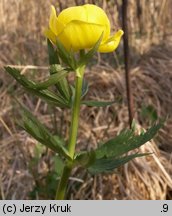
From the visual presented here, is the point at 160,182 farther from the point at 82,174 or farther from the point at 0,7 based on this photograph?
the point at 0,7

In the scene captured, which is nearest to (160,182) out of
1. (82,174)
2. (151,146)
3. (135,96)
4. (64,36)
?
(151,146)

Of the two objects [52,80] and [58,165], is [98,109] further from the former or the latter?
[52,80]

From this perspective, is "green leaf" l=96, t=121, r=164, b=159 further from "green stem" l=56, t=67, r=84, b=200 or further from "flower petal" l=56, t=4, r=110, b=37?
"flower petal" l=56, t=4, r=110, b=37

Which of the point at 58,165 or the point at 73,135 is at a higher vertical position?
the point at 73,135

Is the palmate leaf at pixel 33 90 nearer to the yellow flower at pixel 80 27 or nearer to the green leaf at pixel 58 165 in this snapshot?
the yellow flower at pixel 80 27

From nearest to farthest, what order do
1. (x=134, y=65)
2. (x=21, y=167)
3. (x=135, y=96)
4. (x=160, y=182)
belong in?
(x=160, y=182), (x=21, y=167), (x=135, y=96), (x=134, y=65)

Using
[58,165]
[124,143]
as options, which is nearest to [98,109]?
[58,165]
